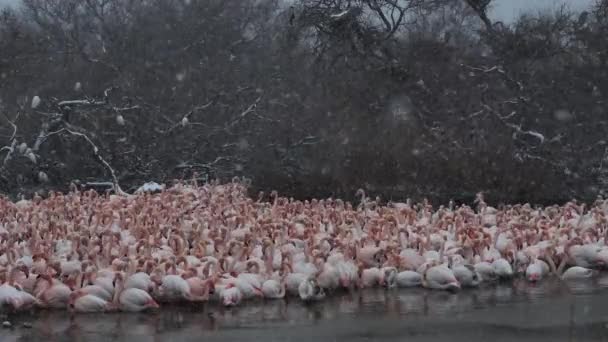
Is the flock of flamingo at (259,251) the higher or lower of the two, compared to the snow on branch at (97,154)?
lower

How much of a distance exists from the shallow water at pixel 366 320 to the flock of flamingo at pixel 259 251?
9.9 inches

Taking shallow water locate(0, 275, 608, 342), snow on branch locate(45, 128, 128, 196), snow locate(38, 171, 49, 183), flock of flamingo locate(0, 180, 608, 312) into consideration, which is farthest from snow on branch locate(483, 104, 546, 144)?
shallow water locate(0, 275, 608, 342)

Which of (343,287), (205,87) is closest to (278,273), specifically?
(343,287)

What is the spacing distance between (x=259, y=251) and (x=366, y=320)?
2.84m

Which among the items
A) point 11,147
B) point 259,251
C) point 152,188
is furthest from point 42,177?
point 259,251

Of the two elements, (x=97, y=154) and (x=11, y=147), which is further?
(x=11, y=147)

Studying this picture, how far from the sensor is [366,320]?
407 inches

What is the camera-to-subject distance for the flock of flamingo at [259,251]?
36.5 feet

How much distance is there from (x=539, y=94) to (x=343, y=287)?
12578 mm

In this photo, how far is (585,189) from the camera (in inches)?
848

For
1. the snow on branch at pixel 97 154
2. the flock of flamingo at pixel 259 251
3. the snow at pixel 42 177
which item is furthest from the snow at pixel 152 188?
the flock of flamingo at pixel 259 251

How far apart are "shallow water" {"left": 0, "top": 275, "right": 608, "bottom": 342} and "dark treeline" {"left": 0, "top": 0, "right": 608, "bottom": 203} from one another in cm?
932

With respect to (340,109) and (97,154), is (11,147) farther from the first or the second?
(340,109)

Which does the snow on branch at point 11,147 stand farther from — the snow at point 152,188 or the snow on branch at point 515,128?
the snow on branch at point 515,128
